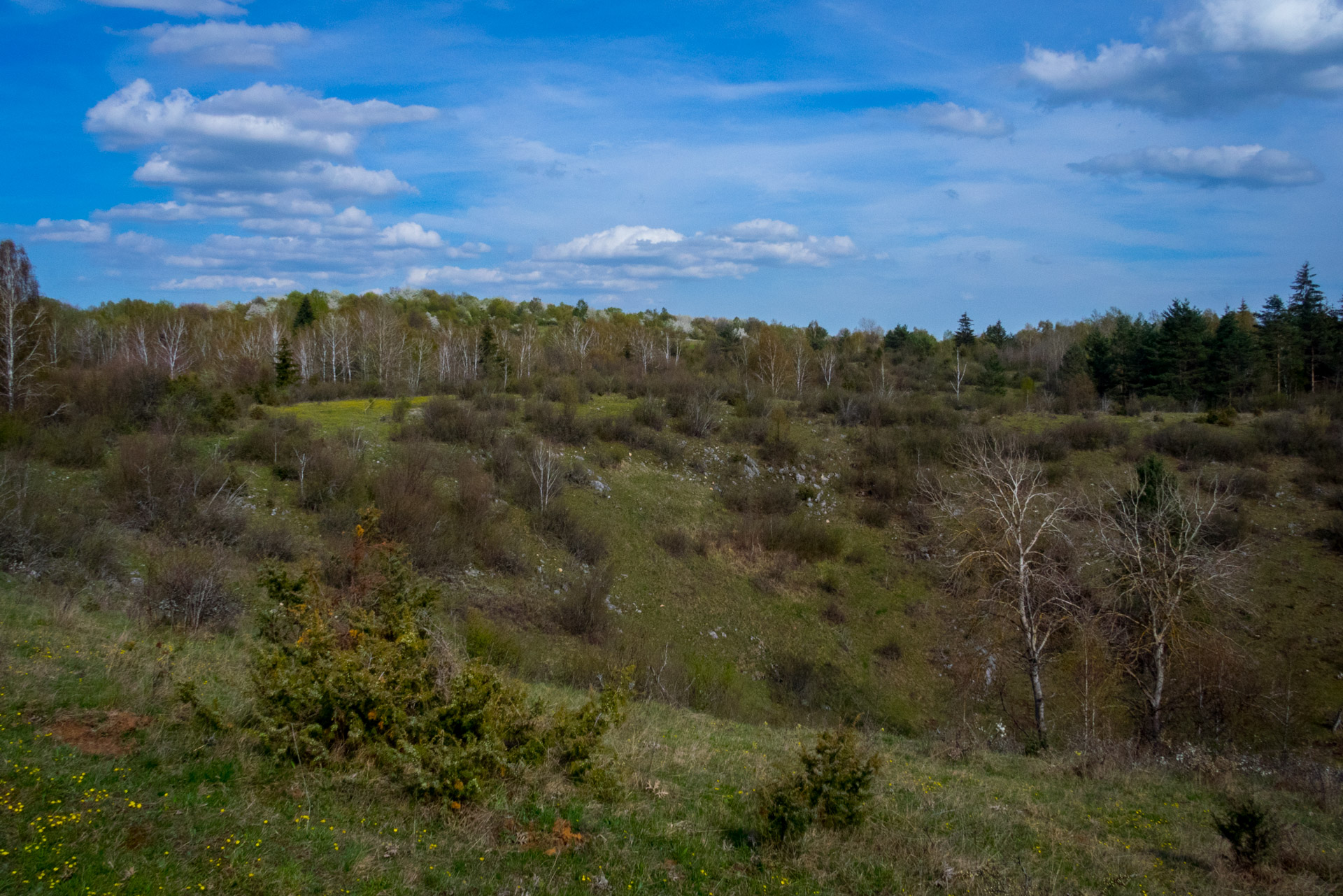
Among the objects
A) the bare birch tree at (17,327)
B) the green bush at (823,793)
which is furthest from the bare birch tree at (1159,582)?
the bare birch tree at (17,327)

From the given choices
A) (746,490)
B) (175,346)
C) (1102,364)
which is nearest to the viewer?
(746,490)

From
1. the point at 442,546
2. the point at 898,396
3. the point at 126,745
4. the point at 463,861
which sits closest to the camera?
the point at 463,861

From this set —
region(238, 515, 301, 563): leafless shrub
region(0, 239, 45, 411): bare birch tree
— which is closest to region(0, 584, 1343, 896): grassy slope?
region(238, 515, 301, 563): leafless shrub

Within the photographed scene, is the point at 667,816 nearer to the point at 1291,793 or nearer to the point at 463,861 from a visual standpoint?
the point at 463,861

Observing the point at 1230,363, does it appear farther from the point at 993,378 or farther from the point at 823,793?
the point at 823,793

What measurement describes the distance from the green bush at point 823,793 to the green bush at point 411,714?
67.4 inches

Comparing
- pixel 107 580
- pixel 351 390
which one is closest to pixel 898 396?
pixel 351 390

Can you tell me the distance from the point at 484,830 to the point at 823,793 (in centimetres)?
284

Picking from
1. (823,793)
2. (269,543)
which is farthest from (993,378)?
(823,793)

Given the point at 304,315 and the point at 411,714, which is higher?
the point at 304,315

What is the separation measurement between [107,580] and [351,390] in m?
28.4

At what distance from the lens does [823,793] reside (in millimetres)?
6328

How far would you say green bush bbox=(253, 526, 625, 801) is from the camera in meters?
6.12

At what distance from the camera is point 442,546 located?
23.6m
